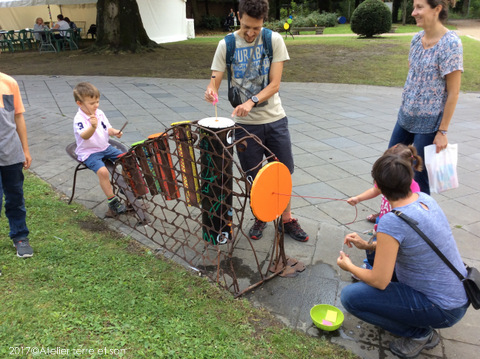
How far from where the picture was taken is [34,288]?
241 centimetres

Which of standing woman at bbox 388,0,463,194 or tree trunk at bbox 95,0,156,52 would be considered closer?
standing woman at bbox 388,0,463,194

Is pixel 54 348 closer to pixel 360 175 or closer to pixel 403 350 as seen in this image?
pixel 403 350

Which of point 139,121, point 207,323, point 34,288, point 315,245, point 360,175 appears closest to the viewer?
point 207,323

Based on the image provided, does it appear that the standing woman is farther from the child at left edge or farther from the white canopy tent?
the white canopy tent

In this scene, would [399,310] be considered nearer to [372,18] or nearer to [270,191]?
[270,191]

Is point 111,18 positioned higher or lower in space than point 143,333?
higher

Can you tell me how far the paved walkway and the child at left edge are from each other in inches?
13.7

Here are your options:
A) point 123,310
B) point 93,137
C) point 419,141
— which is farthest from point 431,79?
point 93,137

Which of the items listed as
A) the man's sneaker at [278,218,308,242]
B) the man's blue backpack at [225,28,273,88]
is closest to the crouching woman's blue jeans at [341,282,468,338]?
the man's sneaker at [278,218,308,242]

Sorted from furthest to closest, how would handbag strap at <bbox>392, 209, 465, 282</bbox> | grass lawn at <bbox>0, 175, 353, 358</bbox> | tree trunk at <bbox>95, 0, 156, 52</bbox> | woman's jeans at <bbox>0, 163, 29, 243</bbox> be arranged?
tree trunk at <bbox>95, 0, 156, 52</bbox>, woman's jeans at <bbox>0, 163, 29, 243</bbox>, grass lawn at <bbox>0, 175, 353, 358</bbox>, handbag strap at <bbox>392, 209, 465, 282</bbox>

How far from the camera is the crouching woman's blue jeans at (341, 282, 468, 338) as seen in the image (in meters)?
1.87

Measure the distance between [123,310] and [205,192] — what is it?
2.94 ft

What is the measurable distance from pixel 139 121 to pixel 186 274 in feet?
13.2

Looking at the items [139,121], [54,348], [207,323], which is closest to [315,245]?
[207,323]
